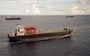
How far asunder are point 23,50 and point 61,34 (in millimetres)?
31755

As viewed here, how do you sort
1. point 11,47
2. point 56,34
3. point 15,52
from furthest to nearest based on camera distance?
point 56,34 < point 11,47 < point 15,52

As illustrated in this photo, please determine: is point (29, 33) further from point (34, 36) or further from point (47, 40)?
point (47, 40)

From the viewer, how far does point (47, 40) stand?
8231 cm

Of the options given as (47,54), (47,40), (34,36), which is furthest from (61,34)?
(47,54)

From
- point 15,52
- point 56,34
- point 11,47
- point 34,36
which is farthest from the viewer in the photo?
point 56,34

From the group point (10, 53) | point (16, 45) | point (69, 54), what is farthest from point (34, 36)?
point (69, 54)

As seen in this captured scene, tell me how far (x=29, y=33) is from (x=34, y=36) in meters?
3.00

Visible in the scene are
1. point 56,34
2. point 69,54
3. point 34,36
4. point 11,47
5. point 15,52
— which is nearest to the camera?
point 69,54

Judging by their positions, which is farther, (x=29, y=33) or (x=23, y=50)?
(x=29, y=33)

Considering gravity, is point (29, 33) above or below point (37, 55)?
above

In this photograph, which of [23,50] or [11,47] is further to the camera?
[11,47]

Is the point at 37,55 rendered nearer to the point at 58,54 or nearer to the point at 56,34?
the point at 58,54

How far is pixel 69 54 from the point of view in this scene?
5550cm

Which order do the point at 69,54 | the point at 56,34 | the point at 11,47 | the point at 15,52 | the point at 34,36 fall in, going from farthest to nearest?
the point at 56,34 < the point at 34,36 < the point at 11,47 < the point at 15,52 < the point at 69,54
